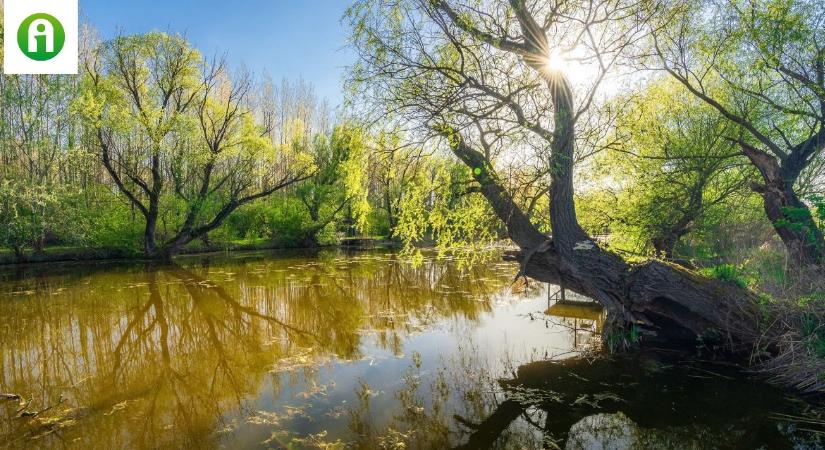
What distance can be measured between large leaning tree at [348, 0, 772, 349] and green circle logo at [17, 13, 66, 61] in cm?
993

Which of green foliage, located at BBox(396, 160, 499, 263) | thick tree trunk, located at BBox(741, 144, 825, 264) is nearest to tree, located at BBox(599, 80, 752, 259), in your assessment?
thick tree trunk, located at BBox(741, 144, 825, 264)

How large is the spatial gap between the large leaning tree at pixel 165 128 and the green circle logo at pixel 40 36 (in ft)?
28.1

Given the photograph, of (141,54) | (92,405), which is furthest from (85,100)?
(92,405)

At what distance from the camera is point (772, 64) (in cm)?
782

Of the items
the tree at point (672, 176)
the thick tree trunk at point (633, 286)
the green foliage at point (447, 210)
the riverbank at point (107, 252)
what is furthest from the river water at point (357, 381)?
the riverbank at point (107, 252)

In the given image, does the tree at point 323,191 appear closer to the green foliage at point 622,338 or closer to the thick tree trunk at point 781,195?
the green foliage at point 622,338

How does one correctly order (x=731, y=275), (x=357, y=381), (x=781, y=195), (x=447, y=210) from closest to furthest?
(x=357, y=381)
(x=731, y=275)
(x=781, y=195)
(x=447, y=210)

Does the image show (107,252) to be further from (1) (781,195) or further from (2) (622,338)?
(1) (781,195)

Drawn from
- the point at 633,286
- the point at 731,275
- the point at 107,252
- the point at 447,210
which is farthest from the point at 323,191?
the point at 731,275

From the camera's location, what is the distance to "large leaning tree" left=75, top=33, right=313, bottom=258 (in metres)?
21.8

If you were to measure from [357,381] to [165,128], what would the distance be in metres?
21.5

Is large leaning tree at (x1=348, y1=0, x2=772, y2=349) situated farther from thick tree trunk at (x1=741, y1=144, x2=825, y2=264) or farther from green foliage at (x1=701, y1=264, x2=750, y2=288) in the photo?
thick tree trunk at (x1=741, y1=144, x2=825, y2=264)

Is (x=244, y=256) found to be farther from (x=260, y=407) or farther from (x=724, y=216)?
(x=724, y=216)

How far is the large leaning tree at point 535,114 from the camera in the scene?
675cm
